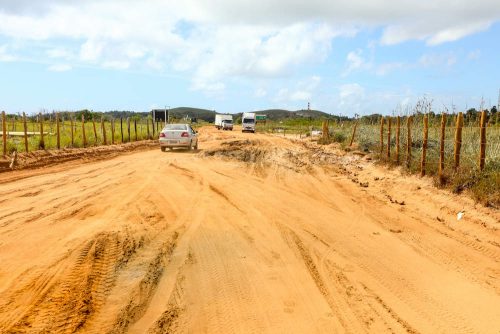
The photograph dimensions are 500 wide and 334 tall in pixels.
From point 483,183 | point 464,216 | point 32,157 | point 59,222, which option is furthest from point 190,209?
point 32,157

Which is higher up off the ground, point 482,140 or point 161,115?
point 161,115

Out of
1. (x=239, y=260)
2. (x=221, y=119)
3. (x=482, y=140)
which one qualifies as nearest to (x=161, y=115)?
(x=221, y=119)

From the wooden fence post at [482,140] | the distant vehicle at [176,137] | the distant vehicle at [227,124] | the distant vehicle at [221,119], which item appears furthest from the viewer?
the distant vehicle at [221,119]

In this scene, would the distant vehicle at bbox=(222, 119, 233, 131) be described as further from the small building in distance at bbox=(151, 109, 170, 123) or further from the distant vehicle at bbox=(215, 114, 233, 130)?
the small building in distance at bbox=(151, 109, 170, 123)

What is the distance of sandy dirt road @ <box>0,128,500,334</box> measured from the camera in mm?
5188

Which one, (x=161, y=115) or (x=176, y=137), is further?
(x=161, y=115)

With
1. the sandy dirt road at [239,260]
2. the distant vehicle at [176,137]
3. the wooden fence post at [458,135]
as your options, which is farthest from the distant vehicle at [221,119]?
the wooden fence post at [458,135]

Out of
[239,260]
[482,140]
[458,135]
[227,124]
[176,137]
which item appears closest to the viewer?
[239,260]

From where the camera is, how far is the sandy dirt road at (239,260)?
204 inches

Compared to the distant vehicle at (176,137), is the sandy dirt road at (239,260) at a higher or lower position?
lower

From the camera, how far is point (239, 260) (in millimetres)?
7086

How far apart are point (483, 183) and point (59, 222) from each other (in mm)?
9678

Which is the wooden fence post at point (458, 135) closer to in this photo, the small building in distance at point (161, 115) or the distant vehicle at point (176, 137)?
the distant vehicle at point (176, 137)

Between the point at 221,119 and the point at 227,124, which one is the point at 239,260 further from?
the point at 221,119
